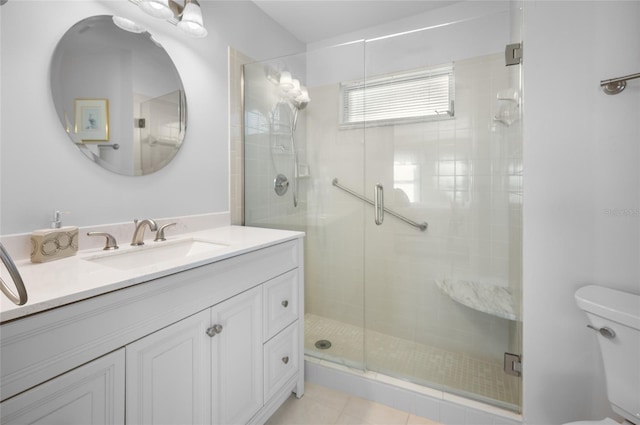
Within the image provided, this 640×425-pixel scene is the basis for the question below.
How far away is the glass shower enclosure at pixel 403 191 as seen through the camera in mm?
1559

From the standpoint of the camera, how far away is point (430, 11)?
6.79 ft

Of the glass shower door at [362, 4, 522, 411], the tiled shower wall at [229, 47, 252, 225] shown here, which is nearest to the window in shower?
the glass shower door at [362, 4, 522, 411]

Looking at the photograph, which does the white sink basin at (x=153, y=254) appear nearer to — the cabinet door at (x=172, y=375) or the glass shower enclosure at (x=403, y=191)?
the cabinet door at (x=172, y=375)

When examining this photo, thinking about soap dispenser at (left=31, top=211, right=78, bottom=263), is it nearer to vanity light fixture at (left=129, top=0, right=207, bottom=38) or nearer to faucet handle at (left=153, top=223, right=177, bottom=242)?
faucet handle at (left=153, top=223, right=177, bottom=242)

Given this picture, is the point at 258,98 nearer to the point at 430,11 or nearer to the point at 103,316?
the point at 430,11

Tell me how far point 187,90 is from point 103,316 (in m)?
1.24

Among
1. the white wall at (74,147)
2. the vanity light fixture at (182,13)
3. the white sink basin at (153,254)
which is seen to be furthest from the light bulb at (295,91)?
the white sink basin at (153,254)

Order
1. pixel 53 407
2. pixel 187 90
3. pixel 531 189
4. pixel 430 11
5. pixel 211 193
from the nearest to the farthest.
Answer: pixel 53 407 < pixel 531 189 < pixel 187 90 < pixel 211 193 < pixel 430 11

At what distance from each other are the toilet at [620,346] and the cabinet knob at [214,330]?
121 cm

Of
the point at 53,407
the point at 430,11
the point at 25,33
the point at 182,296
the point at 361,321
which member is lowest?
the point at 361,321

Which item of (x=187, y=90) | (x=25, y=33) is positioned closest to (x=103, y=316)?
(x=25, y=33)

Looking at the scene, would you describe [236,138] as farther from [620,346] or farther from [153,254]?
[620,346]

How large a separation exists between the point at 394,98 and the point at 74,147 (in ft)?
5.42

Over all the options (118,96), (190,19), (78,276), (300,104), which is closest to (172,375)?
(78,276)
